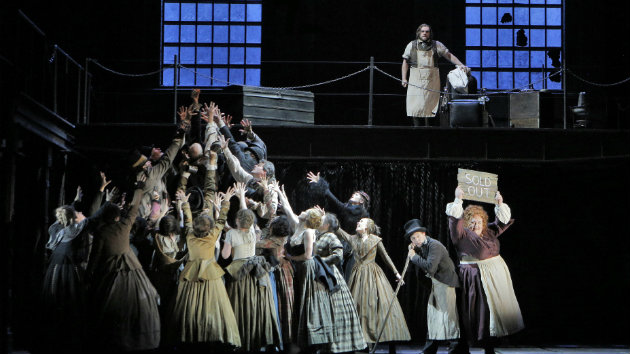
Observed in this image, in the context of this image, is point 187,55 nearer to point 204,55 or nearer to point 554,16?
point 204,55

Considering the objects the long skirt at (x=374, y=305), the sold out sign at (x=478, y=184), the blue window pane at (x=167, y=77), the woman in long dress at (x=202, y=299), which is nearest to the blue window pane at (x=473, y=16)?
the blue window pane at (x=167, y=77)

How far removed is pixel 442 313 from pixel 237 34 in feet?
24.7

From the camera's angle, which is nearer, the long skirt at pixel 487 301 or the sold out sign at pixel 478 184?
the long skirt at pixel 487 301

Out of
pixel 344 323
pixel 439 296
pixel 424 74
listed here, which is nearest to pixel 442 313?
pixel 439 296

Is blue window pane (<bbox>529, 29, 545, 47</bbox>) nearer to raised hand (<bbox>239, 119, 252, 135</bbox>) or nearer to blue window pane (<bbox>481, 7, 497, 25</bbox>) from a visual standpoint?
blue window pane (<bbox>481, 7, 497, 25</bbox>)

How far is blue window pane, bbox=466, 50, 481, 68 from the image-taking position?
16.8 m

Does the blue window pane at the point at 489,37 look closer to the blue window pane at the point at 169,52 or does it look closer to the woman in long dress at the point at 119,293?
the blue window pane at the point at 169,52

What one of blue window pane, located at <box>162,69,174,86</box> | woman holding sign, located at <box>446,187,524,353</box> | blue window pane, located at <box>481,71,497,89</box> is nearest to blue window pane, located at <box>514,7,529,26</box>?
blue window pane, located at <box>481,71,497,89</box>

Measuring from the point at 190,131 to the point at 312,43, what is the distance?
4.36m

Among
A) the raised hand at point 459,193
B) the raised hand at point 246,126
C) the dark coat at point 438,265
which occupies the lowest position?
the dark coat at point 438,265

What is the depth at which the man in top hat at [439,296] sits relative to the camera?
427 inches

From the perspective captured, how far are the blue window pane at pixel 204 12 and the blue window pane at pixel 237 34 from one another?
46cm

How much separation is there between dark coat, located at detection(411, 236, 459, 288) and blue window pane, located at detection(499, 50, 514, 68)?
260 inches

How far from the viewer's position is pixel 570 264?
13.5m
